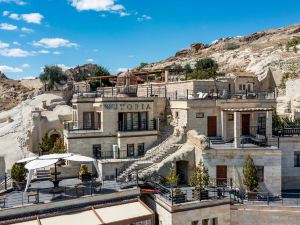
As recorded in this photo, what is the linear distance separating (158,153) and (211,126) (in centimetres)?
602

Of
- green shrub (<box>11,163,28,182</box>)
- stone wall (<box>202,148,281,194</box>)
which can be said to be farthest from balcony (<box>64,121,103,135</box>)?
stone wall (<box>202,148,281,194</box>)

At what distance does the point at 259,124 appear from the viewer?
32.1 meters

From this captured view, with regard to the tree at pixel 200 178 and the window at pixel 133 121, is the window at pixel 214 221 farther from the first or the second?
the window at pixel 133 121

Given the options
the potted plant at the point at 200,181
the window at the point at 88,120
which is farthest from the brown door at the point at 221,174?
the window at the point at 88,120

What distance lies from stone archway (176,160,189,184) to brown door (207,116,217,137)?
4.20 metres

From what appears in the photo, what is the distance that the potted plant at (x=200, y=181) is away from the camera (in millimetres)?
22547

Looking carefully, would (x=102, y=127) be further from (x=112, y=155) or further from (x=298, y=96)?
(x=298, y=96)

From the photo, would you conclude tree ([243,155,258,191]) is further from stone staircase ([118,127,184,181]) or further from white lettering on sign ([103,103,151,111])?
white lettering on sign ([103,103,151,111])

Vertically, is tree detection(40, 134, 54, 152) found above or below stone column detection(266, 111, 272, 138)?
below

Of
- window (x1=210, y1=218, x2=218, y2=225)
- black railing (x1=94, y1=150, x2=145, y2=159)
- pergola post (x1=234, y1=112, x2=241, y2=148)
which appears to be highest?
pergola post (x1=234, y1=112, x2=241, y2=148)

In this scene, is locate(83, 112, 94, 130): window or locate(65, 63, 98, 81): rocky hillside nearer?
locate(83, 112, 94, 130): window

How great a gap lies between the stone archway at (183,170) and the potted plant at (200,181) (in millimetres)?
2761

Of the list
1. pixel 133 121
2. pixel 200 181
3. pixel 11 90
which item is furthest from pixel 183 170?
pixel 11 90

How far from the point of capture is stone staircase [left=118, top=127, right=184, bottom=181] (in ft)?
90.2
